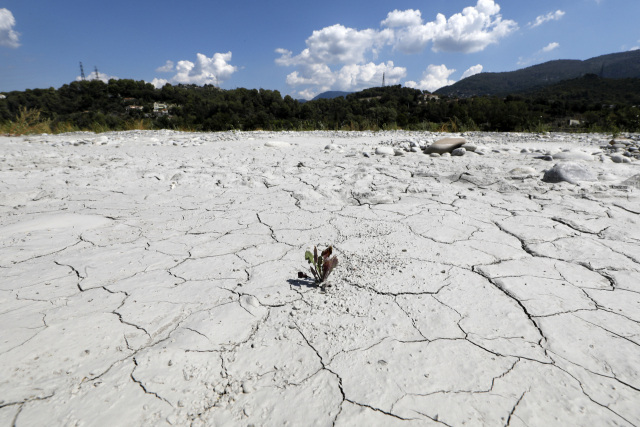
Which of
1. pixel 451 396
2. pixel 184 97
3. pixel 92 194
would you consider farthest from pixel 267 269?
pixel 184 97

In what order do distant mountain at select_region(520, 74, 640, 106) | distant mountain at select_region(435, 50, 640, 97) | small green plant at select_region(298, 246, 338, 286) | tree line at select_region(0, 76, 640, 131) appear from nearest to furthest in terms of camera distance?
small green plant at select_region(298, 246, 338, 286) → tree line at select_region(0, 76, 640, 131) → distant mountain at select_region(520, 74, 640, 106) → distant mountain at select_region(435, 50, 640, 97)

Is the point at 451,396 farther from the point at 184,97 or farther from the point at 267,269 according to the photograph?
the point at 184,97

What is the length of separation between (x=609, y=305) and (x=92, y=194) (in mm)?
3490

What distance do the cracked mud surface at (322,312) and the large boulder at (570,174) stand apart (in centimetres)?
34

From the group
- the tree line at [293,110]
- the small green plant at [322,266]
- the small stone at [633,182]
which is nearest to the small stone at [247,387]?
the small green plant at [322,266]

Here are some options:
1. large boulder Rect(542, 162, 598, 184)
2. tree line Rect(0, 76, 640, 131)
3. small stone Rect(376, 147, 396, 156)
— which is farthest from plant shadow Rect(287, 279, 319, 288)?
tree line Rect(0, 76, 640, 131)

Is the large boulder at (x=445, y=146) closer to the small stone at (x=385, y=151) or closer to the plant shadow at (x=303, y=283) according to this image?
the small stone at (x=385, y=151)

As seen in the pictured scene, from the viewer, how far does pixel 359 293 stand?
123 centimetres

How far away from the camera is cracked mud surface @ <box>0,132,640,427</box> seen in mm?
766

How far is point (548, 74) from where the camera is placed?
58469mm

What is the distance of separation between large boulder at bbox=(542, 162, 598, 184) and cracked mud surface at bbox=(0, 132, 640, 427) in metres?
0.34

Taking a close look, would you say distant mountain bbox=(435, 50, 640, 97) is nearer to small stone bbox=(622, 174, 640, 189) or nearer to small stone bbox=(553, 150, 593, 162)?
small stone bbox=(553, 150, 593, 162)

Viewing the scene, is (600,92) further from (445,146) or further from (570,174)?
(570,174)

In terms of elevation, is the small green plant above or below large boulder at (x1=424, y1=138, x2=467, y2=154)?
below
